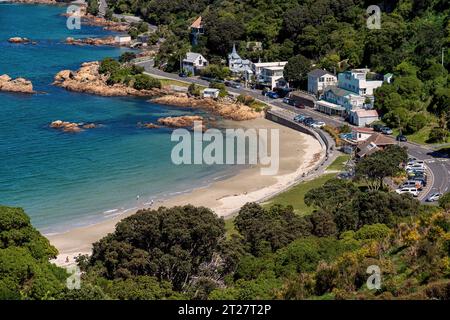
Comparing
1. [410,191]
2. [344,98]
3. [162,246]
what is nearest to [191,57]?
[344,98]

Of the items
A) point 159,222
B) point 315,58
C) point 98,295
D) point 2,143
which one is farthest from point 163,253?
point 315,58

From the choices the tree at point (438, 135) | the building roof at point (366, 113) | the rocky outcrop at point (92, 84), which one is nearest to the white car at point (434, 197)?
the tree at point (438, 135)

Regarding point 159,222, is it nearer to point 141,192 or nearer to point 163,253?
point 163,253

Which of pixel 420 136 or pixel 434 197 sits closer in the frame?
pixel 434 197

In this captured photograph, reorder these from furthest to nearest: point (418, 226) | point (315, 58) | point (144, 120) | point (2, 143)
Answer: point (315, 58) → point (144, 120) → point (2, 143) → point (418, 226)

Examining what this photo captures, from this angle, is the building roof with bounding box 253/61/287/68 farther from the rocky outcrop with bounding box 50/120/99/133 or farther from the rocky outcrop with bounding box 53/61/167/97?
the rocky outcrop with bounding box 50/120/99/133

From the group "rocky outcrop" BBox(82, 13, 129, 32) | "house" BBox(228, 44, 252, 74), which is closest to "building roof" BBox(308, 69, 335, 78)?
"house" BBox(228, 44, 252, 74)

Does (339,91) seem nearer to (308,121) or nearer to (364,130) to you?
(308,121)
